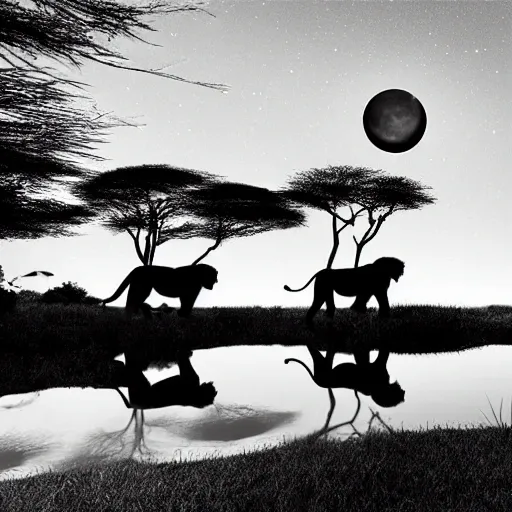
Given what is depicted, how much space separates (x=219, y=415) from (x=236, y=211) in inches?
590

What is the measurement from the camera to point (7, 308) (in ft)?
41.0

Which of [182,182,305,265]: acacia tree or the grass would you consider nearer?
the grass

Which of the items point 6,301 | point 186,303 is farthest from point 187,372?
point 6,301

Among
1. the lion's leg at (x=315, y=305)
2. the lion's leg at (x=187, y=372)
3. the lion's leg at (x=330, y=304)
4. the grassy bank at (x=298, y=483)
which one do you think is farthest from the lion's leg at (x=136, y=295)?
the grassy bank at (x=298, y=483)

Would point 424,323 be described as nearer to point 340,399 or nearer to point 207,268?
point 207,268

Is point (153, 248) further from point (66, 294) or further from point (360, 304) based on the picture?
point (360, 304)

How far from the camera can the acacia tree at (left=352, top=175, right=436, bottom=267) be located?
1886cm

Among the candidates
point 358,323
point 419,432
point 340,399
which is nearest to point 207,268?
point 358,323

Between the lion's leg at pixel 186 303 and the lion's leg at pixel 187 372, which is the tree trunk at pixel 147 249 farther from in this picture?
the lion's leg at pixel 187 372

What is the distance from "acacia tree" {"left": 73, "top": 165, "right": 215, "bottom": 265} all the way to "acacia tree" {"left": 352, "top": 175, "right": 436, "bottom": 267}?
5534mm

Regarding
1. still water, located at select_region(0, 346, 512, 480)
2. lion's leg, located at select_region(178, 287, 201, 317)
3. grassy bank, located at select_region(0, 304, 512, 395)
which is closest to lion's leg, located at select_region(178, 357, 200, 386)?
still water, located at select_region(0, 346, 512, 480)

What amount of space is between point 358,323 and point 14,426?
800 centimetres

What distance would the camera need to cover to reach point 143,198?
61.8 ft

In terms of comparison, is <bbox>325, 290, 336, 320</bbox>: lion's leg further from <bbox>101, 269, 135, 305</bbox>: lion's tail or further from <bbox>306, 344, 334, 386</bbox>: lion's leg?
<bbox>101, 269, 135, 305</bbox>: lion's tail
